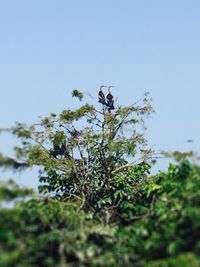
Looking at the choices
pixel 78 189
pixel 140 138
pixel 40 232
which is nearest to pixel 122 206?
pixel 78 189

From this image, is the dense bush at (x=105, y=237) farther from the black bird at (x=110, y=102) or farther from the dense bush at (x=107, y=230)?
the black bird at (x=110, y=102)

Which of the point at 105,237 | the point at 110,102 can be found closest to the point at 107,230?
the point at 105,237

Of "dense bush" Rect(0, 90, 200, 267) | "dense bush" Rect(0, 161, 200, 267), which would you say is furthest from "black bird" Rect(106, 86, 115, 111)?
"dense bush" Rect(0, 161, 200, 267)

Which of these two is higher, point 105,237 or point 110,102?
point 110,102

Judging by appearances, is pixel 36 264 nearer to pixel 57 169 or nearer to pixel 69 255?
pixel 69 255

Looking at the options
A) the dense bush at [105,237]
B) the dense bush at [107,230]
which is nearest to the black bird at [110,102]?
the dense bush at [107,230]

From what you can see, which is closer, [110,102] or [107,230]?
[107,230]

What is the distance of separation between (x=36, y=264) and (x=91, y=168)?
9.78 meters

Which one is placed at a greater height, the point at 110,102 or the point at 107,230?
the point at 110,102

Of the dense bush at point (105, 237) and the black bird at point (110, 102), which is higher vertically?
the black bird at point (110, 102)

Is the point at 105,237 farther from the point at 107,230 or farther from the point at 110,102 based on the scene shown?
the point at 110,102

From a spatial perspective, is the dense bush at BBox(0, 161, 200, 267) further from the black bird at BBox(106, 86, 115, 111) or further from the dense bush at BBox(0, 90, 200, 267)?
the black bird at BBox(106, 86, 115, 111)

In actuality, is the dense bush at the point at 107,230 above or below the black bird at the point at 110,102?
below

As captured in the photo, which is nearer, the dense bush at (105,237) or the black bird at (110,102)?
the dense bush at (105,237)
